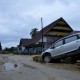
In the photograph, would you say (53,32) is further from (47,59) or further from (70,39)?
(70,39)

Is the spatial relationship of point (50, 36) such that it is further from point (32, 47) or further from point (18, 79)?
point (18, 79)

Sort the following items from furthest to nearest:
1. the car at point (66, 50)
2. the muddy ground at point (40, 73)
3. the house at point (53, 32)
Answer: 1. the house at point (53, 32)
2. the car at point (66, 50)
3. the muddy ground at point (40, 73)

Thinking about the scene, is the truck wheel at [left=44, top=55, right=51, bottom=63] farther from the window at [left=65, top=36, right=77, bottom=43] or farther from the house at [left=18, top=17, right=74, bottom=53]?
the house at [left=18, top=17, right=74, bottom=53]

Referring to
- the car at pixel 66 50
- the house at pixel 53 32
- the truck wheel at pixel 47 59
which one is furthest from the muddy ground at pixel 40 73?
the house at pixel 53 32

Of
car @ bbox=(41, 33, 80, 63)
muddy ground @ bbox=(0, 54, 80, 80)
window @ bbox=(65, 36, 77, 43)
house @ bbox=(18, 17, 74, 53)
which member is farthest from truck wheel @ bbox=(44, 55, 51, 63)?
house @ bbox=(18, 17, 74, 53)

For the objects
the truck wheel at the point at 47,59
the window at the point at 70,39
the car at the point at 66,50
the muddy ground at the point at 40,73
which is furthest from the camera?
the truck wheel at the point at 47,59

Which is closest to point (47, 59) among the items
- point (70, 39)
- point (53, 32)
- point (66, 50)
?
point (66, 50)

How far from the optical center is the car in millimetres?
18158

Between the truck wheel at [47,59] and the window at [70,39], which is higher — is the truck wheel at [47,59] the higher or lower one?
the lower one

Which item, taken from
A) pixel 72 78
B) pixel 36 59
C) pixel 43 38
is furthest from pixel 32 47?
pixel 72 78

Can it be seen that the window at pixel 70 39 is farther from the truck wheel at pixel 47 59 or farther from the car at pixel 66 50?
the truck wheel at pixel 47 59

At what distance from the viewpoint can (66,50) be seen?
1894cm

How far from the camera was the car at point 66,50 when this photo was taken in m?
18.2

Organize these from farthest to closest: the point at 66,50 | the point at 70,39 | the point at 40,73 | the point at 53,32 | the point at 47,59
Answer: the point at 53,32
the point at 47,59
the point at 66,50
the point at 70,39
the point at 40,73
